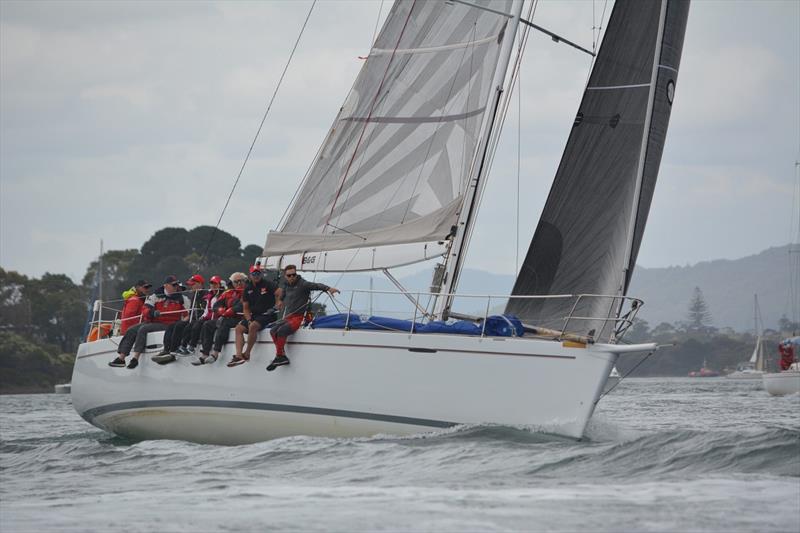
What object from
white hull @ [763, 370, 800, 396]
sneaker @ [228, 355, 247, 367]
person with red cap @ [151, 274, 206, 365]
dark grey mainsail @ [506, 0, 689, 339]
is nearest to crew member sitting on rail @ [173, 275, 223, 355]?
person with red cap @ [151, 274, 206, 365]

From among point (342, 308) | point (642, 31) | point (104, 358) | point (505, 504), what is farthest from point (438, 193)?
point (505, 504)

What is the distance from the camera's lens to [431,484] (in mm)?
11570

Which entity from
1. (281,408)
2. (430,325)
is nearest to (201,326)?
(281,408)

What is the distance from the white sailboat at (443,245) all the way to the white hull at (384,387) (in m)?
0.02

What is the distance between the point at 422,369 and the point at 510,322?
1.23m

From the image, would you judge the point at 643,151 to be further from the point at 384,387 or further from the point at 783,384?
the point at 783,384

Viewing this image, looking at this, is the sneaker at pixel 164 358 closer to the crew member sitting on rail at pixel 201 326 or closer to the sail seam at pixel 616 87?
the crew member sitting on rail at pixel 201 326

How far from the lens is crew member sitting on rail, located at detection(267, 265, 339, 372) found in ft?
50.9

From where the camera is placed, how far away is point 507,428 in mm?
14273

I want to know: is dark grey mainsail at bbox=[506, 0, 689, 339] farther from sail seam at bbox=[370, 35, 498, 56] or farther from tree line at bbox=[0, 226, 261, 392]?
tree line at bbox=[0, 226, 261, 392]

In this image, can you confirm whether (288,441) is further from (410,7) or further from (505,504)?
(410,7)

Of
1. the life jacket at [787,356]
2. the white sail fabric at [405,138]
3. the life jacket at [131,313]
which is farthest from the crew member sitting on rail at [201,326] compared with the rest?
the life jacket at [787,356]

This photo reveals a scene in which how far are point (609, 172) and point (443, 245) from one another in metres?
2.47

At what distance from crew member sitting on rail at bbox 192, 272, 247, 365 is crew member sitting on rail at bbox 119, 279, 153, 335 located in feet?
7.49
